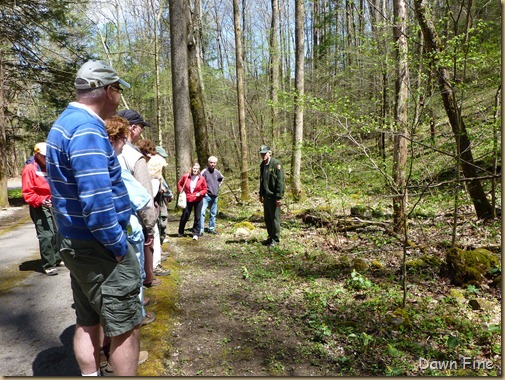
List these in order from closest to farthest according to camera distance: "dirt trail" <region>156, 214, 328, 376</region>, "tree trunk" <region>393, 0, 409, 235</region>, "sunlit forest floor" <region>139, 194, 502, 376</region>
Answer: "dirt trail" <region>156, 214, 328, 376</region>, "sunlit forest floor" <region>139, 194, 502, 376</region>, "tree trunk" <region>393, 0, 409, 235</region>

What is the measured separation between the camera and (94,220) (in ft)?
6.18

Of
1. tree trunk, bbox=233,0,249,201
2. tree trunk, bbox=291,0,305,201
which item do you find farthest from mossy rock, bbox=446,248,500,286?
tree trunk, bbox=233,0,249,201

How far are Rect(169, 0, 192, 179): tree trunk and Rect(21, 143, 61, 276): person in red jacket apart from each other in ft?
17.2

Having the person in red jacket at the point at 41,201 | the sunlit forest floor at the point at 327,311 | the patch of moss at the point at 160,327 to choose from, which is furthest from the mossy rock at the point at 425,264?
the person in red jacket at the point at 41,201

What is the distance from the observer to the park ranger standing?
23.7 ft

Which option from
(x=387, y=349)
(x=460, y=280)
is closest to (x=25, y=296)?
(x=387, y=349)

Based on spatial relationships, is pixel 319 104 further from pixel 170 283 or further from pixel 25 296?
pixel 25 296

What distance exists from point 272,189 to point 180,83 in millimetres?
4777

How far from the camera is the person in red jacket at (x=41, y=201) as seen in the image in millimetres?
4699

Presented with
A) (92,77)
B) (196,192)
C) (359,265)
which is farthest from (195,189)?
(92,77)

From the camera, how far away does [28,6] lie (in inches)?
516

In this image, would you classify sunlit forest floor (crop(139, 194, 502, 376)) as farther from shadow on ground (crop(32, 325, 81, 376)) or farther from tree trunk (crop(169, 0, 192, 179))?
tree trunk (crop(169, 0, 192, 179))

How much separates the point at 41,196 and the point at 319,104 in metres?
4.63

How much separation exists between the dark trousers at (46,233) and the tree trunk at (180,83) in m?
5.23
